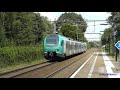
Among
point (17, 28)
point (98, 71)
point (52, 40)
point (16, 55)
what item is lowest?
point (98, 71)

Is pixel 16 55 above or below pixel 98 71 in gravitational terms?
above

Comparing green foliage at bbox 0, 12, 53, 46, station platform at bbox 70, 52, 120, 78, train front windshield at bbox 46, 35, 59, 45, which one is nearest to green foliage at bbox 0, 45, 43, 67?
train front windshield at bbox 46, 35, 59, 45

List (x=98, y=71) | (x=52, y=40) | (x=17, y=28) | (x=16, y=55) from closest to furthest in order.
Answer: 1. (x=98, y=71)
2. (x=16, y=55)
3. (x=52, y=40)
4. (x=17, y=28)

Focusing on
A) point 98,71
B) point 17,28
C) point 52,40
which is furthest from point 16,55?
point 17,28

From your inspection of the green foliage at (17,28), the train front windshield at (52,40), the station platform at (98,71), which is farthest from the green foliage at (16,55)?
the green foliage at (17,28)

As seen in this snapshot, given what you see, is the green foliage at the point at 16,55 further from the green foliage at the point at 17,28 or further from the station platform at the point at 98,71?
the green foliage at the point at 17,28

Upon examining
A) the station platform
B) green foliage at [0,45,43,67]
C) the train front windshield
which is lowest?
the station platform

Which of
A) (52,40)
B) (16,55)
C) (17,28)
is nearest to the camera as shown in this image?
(16,55)

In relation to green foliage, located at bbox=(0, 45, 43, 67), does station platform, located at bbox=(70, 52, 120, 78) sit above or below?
below

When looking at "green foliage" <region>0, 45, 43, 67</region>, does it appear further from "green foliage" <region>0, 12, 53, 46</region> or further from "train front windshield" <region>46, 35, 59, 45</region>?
"green foliage" <region>0, 12, 53, 46</region>

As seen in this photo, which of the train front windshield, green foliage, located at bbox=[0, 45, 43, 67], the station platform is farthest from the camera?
the train front windshield

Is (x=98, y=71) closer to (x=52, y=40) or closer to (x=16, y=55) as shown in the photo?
(x=16, y=55)

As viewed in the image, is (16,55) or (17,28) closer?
(16,55)
